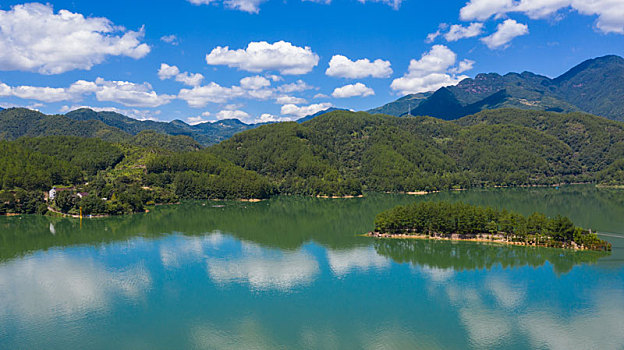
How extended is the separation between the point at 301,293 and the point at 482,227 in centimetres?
4391

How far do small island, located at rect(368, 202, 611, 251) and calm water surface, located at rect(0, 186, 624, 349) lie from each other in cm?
304

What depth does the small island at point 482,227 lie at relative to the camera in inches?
2761

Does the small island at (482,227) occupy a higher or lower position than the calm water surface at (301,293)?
higher

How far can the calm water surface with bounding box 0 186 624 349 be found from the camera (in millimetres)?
39969

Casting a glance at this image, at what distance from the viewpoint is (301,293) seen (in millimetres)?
51656

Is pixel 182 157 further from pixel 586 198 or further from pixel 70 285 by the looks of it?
pixel 586 198

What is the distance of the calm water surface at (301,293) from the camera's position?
40.0 meters

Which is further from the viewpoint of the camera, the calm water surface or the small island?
the small island

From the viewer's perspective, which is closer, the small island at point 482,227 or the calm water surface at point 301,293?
the calm water surface at point 301,293

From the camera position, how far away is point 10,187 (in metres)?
130

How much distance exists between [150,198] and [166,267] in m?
90.2

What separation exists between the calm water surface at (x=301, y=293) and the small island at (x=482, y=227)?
304 cm

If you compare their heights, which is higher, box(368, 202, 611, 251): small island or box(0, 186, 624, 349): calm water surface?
box(368, 202, 611, 251): small island

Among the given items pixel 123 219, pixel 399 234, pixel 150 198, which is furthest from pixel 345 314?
pixel 150 198
